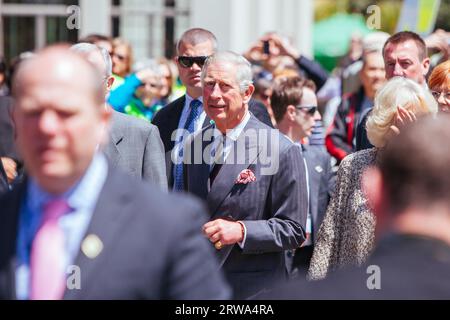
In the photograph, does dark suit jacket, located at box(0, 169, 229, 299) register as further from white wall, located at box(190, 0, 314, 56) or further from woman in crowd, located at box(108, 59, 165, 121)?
white wall, located at box(190, 0, 314, 56)

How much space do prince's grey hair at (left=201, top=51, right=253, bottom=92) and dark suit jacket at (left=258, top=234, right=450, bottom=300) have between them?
115 inches

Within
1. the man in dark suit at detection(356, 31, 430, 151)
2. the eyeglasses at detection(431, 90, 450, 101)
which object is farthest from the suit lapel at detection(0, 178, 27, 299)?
the man in dark suit at detection(356, 31, 430, 151)

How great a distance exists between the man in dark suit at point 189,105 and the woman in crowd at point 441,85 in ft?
3.27

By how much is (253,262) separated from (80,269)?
2373 millimetres

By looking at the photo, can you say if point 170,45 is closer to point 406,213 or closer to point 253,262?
point 253,262

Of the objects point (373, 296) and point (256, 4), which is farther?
point (256, 4)

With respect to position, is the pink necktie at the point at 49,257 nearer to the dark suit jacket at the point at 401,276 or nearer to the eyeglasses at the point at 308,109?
the dark suit jacket at the point at 401,276

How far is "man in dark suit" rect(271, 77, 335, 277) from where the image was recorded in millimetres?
6220

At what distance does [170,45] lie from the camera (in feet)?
47.3

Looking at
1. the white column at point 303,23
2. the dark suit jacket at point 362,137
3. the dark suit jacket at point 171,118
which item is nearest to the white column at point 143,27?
the white column at point 303,23

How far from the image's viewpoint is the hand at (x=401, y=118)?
4.46 meters

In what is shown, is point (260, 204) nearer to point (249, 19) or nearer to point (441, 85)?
point (441, 85)

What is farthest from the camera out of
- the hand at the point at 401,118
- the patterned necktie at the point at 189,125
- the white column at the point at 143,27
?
the white column at the point at 143,27
